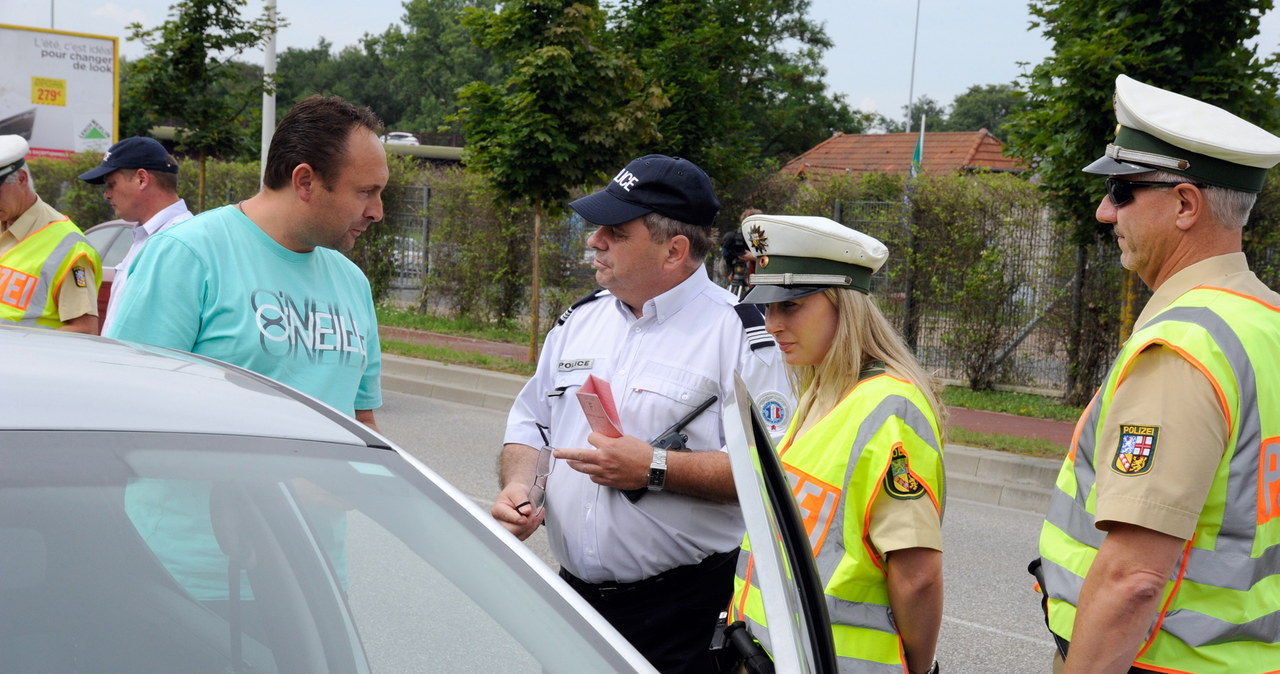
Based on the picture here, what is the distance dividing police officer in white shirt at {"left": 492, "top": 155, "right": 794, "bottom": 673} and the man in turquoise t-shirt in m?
0.57

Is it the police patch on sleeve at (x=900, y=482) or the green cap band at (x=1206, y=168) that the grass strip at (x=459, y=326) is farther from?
the green cap band at (x=1206, y=168)

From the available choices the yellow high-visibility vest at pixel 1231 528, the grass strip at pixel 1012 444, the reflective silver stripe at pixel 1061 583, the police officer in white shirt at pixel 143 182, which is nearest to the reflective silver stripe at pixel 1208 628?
the yellow high-visibility vest at pixel 1231 528

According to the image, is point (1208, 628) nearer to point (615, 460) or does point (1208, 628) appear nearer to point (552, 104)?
point (615, 460)

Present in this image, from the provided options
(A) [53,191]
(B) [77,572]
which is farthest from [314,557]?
(A) [53,191]

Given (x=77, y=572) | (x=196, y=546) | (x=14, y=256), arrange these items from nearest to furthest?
(x=77, y=572)
(x=196, y=546)
(x=14, y=256)

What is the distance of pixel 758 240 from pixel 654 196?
0.39m

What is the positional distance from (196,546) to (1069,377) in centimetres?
1175

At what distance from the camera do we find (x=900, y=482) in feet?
7.20

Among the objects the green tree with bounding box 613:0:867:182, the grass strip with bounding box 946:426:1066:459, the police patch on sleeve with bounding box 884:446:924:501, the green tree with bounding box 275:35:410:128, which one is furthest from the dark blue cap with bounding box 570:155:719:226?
the green tree with bounding box 275:35:410:128

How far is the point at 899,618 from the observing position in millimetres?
2227

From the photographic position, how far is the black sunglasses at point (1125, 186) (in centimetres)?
210

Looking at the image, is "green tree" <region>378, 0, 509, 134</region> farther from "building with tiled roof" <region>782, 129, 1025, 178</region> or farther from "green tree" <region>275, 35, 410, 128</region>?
"building with tiled roof" <region>782, 129, 1025, 178</region>

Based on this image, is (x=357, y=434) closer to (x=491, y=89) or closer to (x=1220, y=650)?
(x=1220, y=650)

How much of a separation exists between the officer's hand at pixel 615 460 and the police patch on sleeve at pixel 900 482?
659mm
